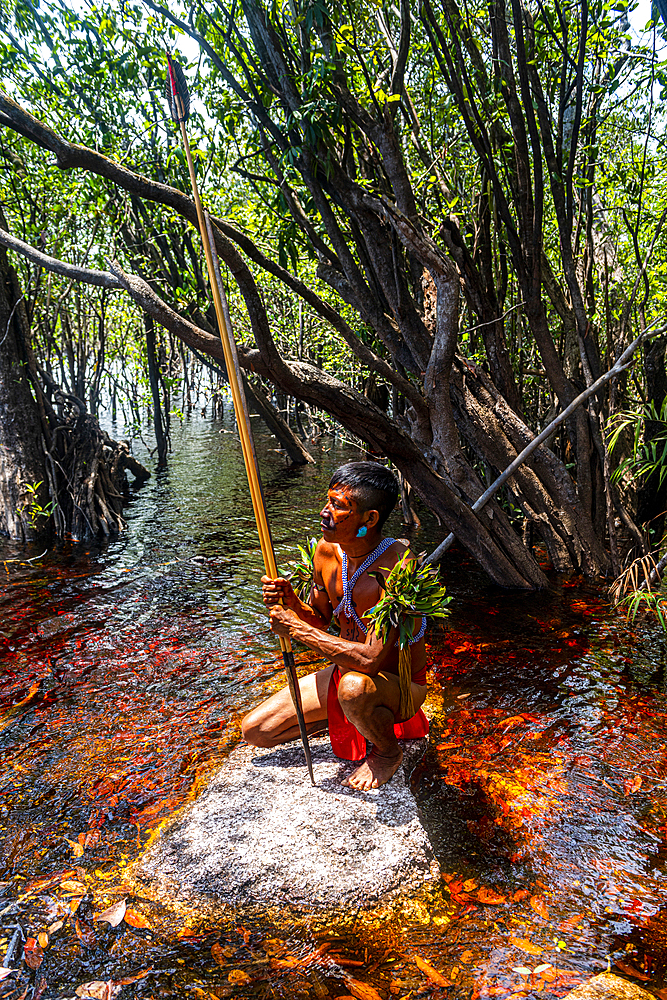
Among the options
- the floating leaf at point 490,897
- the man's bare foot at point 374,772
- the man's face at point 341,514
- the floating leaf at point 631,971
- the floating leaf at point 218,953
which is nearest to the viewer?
the floating leaf at point 631,971

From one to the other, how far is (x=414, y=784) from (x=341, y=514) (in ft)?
5.12

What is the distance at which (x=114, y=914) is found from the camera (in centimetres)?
267

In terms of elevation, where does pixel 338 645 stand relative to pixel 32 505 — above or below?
below

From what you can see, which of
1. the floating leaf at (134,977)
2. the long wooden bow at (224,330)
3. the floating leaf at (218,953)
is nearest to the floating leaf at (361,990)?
the floating leaf at (218,953)

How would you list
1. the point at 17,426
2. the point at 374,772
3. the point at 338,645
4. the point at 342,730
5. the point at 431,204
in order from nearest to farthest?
the point at 338,645 → the point at 374,772 → the point at 342,730 → the point at 431,204 → the point at 17,426

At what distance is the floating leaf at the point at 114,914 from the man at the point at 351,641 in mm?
1023

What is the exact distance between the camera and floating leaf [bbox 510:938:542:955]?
2434 mm

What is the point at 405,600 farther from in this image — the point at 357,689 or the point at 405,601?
the point at 357,689

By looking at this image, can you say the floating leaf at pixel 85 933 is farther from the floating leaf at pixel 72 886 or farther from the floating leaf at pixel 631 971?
the floating leaf at pixel 631 971

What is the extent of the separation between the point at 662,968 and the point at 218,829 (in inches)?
73.2

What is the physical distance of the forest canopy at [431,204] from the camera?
496cm

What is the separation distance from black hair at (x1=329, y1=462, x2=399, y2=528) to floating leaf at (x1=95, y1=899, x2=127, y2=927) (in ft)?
6.57

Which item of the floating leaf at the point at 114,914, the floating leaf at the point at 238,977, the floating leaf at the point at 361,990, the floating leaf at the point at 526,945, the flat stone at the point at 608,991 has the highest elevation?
the floating leaf at the point at 114,914

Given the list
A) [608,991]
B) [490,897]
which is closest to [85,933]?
[490,897]
